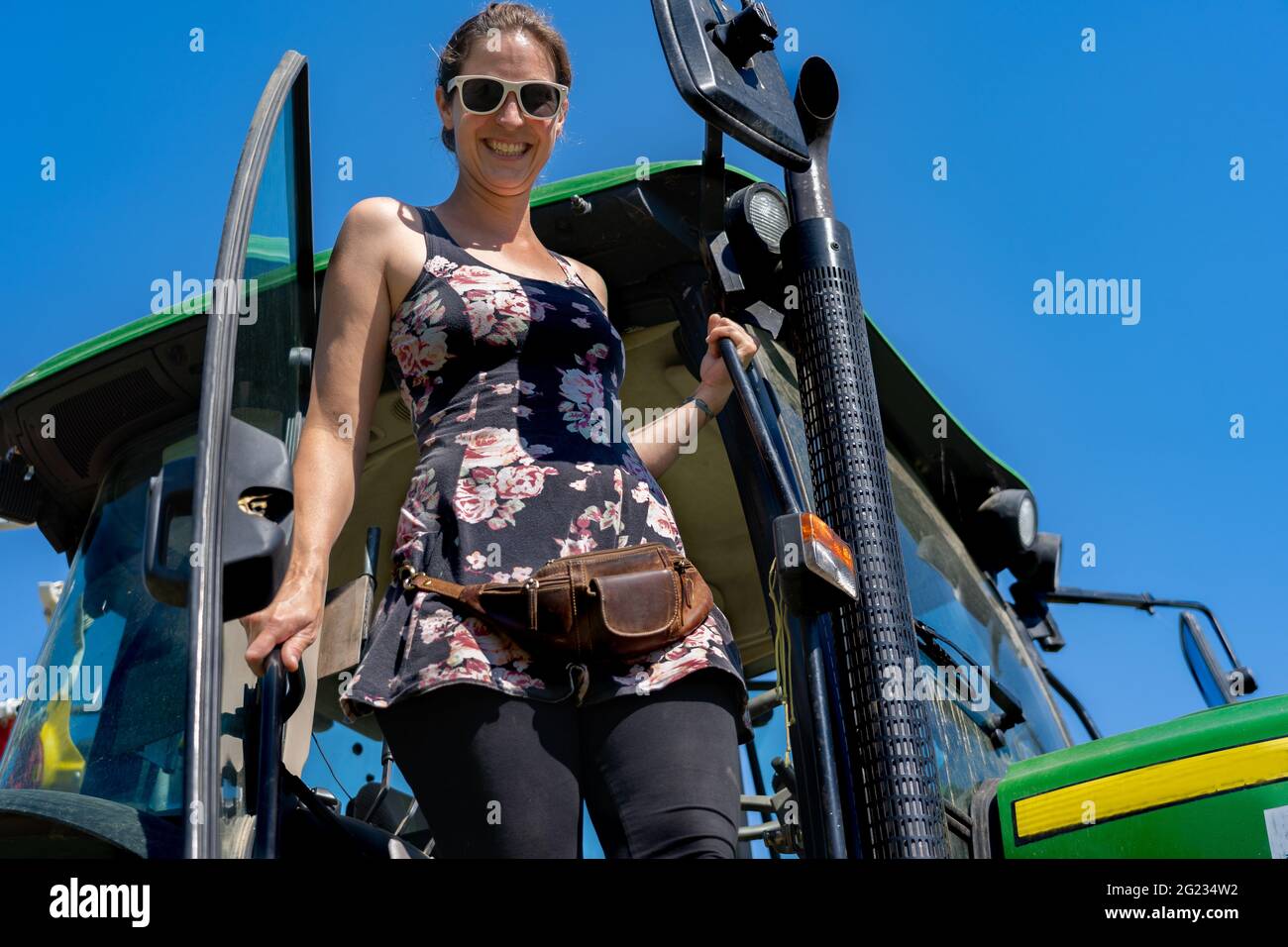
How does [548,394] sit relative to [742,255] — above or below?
below

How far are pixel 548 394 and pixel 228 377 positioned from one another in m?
0.47

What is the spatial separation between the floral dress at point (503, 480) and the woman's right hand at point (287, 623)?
86mm

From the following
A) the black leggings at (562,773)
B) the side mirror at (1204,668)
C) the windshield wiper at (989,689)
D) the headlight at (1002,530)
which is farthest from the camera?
the headlight at (1002,530)

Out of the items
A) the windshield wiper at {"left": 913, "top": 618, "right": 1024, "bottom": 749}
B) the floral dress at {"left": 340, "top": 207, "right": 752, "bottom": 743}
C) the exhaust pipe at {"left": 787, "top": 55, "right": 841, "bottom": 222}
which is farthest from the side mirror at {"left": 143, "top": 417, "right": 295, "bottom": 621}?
the windshield wiper at {"left": 913, "top": 618, "right": 1024, "bottom": 749}

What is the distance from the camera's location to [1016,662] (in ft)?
11.5

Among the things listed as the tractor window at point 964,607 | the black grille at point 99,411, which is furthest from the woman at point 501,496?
the tractor window at point 964,607

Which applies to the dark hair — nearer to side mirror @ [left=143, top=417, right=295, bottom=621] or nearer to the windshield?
the windshield

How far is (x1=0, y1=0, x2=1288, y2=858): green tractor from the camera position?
1773 mm

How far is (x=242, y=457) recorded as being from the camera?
5.43ft

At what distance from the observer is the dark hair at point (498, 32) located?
228 cm

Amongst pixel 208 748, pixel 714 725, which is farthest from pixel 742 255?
pixel 208 748

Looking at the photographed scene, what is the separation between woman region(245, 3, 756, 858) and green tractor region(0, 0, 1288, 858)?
13 cm
